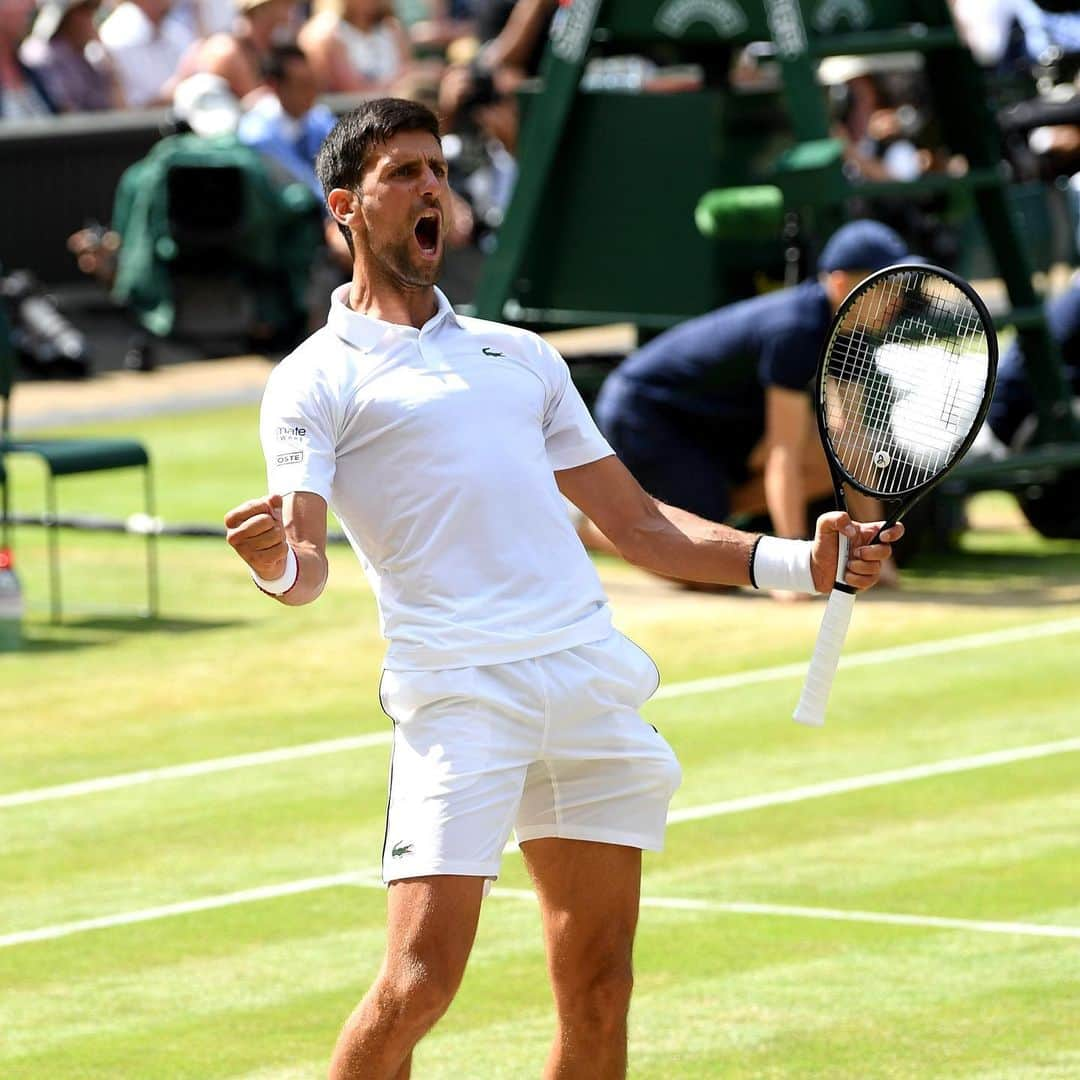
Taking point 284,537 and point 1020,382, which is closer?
point 284,537

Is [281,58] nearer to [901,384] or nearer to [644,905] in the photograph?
[644,905]

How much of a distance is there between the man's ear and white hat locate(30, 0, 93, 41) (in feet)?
51.4

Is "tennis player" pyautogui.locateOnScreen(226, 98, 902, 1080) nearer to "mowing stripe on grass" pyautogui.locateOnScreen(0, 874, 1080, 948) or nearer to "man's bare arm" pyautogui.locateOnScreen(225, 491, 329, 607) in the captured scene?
"man's bare arm" pyautogui.locateOnScreen(225, 491, 329, 607)

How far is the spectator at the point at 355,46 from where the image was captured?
21.9m

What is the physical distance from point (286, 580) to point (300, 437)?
0.26 m

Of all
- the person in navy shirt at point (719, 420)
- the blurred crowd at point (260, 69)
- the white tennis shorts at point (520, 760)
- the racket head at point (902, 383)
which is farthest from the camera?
the blurred crowd at point (260, 69)

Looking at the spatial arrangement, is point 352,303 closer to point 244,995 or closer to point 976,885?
point 244,995

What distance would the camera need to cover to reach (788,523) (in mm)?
11070

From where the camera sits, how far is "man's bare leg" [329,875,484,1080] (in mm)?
4359

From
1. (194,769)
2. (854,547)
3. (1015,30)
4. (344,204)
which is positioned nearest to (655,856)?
(194,769)

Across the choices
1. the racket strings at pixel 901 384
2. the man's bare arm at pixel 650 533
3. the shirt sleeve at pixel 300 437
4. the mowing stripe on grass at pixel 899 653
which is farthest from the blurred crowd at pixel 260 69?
the shirt sleeve at pixel 300 437

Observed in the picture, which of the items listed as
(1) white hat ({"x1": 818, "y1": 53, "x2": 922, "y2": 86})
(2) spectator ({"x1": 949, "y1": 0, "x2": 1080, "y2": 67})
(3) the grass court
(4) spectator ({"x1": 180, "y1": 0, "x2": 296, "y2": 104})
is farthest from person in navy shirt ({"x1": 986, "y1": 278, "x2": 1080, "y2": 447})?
(1) white hat ({"x1": 818, "y1": 53, "x2": 922, "y2": 86})

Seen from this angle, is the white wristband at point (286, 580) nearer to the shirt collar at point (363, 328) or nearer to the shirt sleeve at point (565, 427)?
the shirt collar at point (363, 328)

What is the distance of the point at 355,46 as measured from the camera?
22.3 metres
